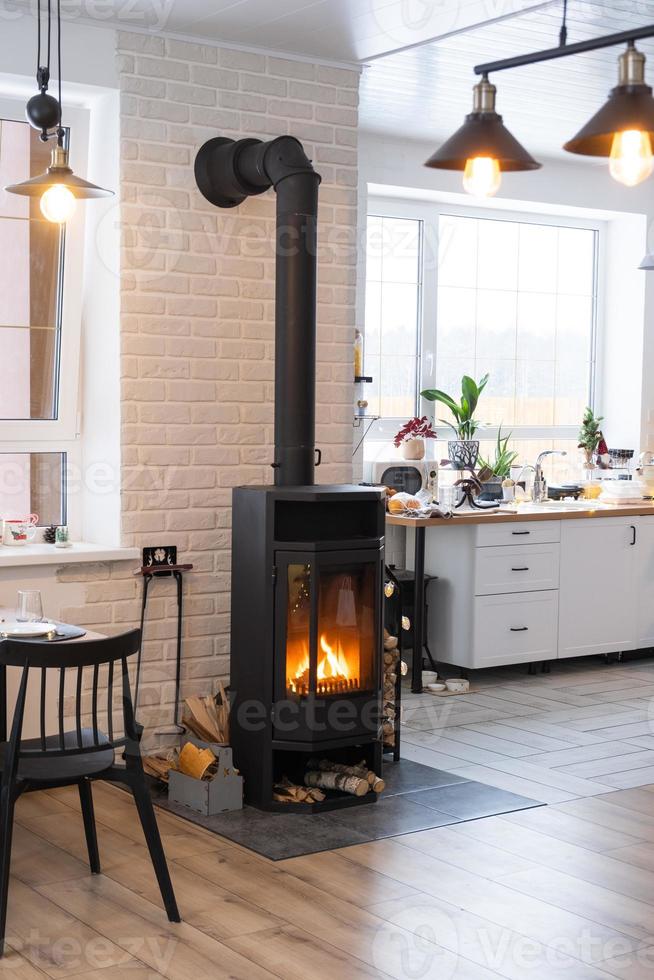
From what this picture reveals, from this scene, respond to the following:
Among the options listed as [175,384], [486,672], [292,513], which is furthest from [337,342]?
[486,672]

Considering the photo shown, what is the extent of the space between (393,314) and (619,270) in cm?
176

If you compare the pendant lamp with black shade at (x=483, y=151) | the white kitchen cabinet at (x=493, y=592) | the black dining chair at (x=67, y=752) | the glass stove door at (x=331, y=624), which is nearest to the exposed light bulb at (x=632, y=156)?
the pendant lamp with black shade at (x=483, y=151)

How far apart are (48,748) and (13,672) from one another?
42.8 inches

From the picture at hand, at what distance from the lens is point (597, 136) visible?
2.42m

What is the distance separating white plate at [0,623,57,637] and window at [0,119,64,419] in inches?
46.7

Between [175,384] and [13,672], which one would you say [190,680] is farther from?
[175,384]

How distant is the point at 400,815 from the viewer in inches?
164

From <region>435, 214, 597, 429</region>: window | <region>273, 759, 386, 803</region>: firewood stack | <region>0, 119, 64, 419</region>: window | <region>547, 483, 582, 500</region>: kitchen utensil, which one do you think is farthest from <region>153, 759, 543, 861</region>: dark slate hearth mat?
<region>435, 214, 597, 429</region>: window

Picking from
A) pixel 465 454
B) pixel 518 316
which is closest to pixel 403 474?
pixel 465 454

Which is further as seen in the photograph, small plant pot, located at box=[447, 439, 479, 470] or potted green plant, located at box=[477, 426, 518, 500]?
small plant pot, located at box=[447, 439, 479, 470]

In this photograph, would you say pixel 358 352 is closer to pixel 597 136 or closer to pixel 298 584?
pixel 298 584

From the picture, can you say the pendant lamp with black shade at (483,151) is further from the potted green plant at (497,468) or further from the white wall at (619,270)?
the white wall at (619,270)

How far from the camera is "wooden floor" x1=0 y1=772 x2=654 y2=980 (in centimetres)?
305

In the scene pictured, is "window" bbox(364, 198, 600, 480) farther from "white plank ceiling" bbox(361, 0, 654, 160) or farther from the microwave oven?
"white plank ceiling" bbox(361, 0, 654, 160)
